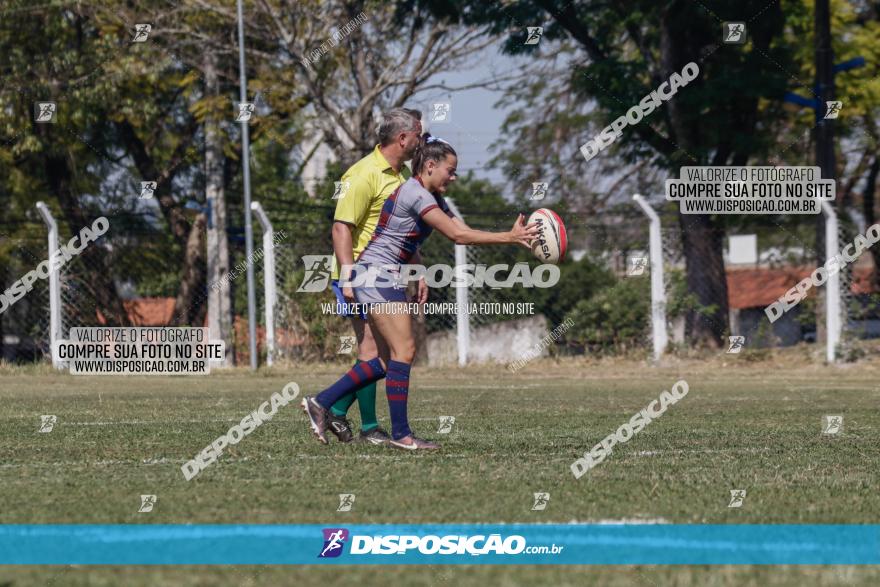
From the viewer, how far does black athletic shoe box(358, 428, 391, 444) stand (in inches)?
316

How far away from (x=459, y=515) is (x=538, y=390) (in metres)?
9.96

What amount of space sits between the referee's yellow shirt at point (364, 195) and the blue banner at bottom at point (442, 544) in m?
3.33

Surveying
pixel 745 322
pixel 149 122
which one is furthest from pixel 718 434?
pixel 745 322

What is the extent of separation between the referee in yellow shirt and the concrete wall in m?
12.1

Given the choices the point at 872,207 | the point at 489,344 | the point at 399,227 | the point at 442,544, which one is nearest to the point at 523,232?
the point at 399,227

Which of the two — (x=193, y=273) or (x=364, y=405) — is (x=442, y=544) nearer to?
(x=364, y=405)

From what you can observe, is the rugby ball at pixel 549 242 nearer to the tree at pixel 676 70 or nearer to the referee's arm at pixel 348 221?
the referee's arm at pixel 348 221

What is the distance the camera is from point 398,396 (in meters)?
7.66

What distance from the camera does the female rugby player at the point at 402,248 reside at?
7.55 meters

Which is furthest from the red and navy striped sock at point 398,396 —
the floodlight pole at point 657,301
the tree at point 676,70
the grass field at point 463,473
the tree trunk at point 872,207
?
the tree trunk at point 872,207

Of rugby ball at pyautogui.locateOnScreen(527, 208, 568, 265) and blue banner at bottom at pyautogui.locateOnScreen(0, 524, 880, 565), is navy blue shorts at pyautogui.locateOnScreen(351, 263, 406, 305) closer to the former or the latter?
rugby ball at pyautogui.locateOnScreen(527, 208, 568, 265)

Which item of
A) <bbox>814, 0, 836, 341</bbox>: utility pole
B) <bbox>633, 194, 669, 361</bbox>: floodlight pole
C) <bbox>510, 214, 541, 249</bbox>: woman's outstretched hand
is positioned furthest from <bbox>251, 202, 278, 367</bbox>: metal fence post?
<bbox>510, 214, 541, 249</bbox>: woman's outstretched hand

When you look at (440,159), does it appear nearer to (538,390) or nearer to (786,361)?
(538,390)

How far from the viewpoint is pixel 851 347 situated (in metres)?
18.6
